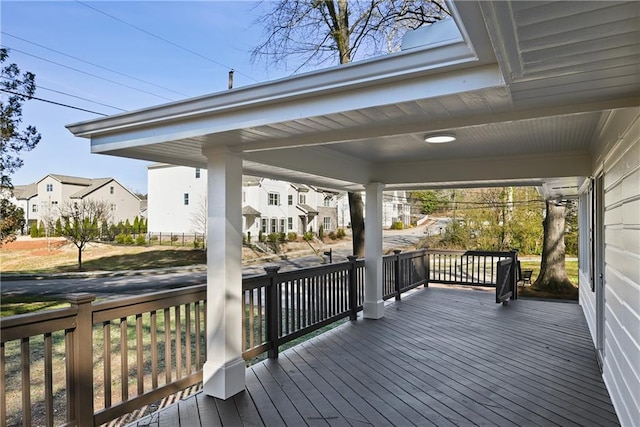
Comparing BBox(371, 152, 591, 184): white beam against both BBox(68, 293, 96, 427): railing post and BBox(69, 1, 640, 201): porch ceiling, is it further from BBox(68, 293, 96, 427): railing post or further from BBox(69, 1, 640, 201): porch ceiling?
BBox(68, 293, 96, 427): railing post

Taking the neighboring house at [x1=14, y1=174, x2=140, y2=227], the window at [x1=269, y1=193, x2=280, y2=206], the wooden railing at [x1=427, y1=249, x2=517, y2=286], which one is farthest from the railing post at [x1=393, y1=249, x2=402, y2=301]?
the neighboring house at [x1=14, y1=174, x2=140, y2=227]

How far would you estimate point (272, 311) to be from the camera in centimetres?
434

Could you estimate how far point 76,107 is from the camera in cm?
877

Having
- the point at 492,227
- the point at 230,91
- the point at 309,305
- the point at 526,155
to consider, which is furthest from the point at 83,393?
the point at 492,227

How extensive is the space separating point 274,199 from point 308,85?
2224 cm

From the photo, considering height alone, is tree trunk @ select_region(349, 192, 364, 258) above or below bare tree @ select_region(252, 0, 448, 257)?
below

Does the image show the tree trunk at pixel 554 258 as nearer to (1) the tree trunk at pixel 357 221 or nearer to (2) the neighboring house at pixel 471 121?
(1) the tree trunk at pixel 357 221

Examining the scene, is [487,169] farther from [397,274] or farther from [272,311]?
[272,311]

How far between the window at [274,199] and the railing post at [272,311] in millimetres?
19733

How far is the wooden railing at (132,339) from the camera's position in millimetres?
2428

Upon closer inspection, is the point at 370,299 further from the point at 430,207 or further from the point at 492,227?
the point at 430,207

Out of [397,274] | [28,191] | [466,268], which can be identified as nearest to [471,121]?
[397,274]

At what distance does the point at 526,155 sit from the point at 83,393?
5.24 m

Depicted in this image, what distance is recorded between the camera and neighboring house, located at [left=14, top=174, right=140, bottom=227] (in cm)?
2681
